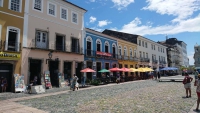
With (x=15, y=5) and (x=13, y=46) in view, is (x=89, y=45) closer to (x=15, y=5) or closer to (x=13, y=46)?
(x=13, y=46)

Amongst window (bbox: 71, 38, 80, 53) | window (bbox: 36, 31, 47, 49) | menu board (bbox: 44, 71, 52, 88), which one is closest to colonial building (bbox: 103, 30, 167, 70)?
window (bbox: 71, 38, 80, 53)

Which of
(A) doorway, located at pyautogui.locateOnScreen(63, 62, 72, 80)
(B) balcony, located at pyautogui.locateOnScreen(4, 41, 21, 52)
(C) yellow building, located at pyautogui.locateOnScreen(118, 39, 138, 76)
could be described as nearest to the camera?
(B) balcony, located at pyautogui.locateOnScreen(4, 41, 21, 52)

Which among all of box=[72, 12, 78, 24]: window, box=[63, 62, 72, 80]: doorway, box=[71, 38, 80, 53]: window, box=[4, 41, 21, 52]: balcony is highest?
box=[72, 12, 78, 24]: window

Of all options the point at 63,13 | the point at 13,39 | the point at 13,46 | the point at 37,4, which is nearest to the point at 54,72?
the point at 13,46

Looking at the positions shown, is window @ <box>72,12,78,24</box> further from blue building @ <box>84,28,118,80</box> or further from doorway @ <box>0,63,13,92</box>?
doorway @ <box>0,63,13,92</box>

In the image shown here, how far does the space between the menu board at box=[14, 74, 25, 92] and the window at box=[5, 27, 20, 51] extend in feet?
7.88

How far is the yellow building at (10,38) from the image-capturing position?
13.1m

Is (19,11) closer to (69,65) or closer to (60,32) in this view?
(60,32)

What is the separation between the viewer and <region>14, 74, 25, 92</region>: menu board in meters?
13.2

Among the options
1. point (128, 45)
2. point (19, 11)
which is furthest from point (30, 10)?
point (128, 45)

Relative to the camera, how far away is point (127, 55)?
31.1m

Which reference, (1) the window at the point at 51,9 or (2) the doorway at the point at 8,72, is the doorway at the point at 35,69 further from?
(1) the window at the point at 51,9

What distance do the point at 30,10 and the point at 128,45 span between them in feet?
67.6

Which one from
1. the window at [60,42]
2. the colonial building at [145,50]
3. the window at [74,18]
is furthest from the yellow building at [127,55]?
the window at [60,42]
